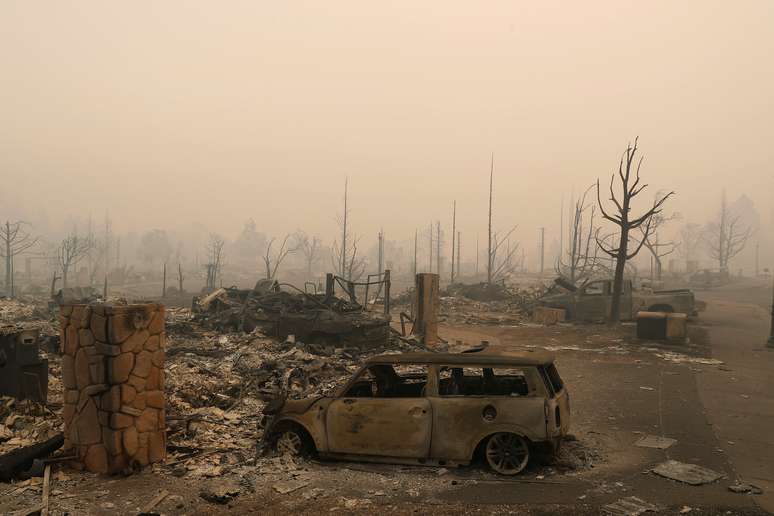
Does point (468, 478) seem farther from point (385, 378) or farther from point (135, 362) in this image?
point (135, 362)

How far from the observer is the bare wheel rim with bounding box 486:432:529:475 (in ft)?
19.6

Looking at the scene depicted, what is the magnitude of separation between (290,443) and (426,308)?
36.6ft

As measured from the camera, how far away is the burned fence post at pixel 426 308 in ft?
57.1

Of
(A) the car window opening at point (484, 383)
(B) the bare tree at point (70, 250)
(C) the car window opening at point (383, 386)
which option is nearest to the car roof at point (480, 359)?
(A) the car window opening at point (484, 383)

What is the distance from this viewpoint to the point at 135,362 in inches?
248

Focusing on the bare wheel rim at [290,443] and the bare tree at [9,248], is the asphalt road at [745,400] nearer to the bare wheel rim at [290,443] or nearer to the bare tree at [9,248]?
the bare wheel rim at [290,443]

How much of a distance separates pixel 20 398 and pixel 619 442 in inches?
346

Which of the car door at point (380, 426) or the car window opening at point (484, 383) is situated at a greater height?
the car window opening at point (484, 383)

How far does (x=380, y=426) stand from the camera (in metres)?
6.25

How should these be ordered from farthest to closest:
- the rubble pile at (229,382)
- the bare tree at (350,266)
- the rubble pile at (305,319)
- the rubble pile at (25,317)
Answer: the bare tree at (350,266) < the rubble pile at (25,317) < the rubble pile at (305,319) < the rubble pile at (229,382)

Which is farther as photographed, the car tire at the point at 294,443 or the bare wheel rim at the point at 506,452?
the car tire at the point at 294,443

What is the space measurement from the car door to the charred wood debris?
1.11 metres

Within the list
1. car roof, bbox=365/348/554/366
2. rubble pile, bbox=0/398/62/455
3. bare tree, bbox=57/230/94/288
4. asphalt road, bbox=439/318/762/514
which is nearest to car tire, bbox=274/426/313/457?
car roof, bbox=365/348/554/366

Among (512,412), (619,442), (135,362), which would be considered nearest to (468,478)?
(512,412)
